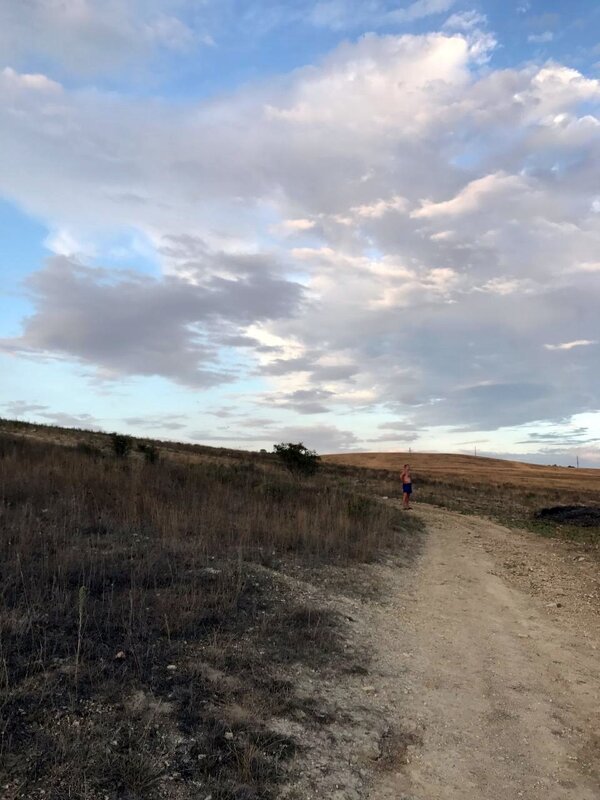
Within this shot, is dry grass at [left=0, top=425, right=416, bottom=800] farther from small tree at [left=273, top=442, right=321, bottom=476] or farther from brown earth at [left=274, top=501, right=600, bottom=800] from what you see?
small tree at [left=273, top=442, right=321, bottom=476]

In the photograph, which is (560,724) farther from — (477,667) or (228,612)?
(228,612)

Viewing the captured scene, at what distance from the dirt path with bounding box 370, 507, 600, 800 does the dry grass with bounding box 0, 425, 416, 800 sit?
2.82 ft

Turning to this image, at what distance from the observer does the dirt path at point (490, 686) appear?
4.01m

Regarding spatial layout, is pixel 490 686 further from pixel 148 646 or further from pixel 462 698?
pixel 148 646

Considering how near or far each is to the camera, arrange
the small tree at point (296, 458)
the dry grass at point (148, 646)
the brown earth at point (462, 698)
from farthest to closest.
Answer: the small tree at point (296, 458), the brown earth at point (462, 698), the dry grass at point (148, 646)

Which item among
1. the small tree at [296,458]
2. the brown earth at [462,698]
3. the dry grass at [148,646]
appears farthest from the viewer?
the small tree at [296,458]

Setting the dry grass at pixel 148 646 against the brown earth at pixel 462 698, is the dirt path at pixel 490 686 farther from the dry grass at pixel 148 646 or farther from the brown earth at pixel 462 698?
the dry grass at pixel 148 646

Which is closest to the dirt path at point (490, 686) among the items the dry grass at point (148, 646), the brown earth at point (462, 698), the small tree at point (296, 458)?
the brown earth at point (462, 698)

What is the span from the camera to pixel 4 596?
567 centimetres

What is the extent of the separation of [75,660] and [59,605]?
3.68 ft

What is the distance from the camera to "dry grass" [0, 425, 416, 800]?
3490 mm

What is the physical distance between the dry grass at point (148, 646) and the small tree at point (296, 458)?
2146cm

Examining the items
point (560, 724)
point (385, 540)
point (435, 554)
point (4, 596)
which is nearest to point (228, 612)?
point (4, 596)

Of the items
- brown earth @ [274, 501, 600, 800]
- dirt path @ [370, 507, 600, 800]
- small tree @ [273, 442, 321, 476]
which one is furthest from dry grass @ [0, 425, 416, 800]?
small tree @ [273, 442, 321, 476]
